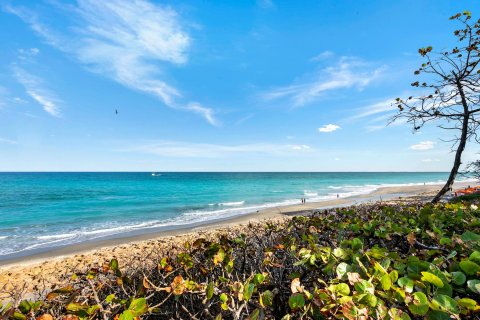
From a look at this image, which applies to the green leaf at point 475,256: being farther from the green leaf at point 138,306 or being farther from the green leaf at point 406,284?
the green leaf at point 138,306

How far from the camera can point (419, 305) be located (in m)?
0.96

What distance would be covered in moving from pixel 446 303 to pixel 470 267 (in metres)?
0.39

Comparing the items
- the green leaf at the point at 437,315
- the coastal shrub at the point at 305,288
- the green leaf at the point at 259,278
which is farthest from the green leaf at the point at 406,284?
the green leaf at the point at 259,278

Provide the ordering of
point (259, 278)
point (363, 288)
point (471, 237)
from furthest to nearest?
point (471, 237), point (259, 278), point (363, 288)

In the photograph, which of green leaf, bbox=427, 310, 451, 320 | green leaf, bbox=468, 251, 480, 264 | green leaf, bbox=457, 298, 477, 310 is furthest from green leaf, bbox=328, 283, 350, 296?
green leaf, bbox=468, 251, 480, 264

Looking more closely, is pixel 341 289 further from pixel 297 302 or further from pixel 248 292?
pixel 248 292

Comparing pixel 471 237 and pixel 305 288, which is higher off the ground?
pixel 471 237

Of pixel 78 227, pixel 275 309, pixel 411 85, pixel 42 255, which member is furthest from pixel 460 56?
pixel 78 227

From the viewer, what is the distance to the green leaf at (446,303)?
951 millimetres

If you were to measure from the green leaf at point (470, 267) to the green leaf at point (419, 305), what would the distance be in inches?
16.0

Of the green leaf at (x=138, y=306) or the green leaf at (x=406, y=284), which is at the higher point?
the green leaf at (x=406, y=284)

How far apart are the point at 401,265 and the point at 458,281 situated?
0.23 meters

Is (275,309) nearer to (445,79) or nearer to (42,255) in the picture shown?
(445,79)

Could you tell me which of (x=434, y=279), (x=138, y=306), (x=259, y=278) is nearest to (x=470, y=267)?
(x=434, y=279)
